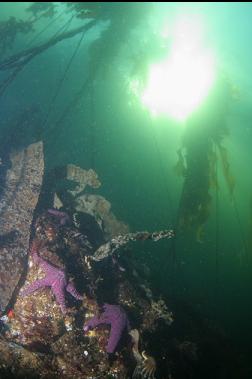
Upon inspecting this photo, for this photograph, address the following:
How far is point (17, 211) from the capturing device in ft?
14.9

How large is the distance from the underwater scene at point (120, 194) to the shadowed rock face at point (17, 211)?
0.07ft

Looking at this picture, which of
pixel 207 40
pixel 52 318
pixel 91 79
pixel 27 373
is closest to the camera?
pixel 27 373

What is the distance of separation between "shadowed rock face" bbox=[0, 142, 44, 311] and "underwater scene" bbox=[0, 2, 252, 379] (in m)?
0.02

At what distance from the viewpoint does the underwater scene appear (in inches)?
152

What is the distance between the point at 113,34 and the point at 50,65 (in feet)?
10.7

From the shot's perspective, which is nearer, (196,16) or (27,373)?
(27,373)

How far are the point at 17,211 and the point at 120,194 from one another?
239 inches

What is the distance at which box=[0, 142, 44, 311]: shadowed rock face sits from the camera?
405cm

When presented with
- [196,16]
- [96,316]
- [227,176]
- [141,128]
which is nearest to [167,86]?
[141,128]

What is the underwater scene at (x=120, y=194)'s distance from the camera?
12.6 ft

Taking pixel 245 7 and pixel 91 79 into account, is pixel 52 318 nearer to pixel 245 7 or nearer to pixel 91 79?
pixel 91 79

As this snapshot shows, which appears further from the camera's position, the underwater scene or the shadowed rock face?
→ the shadowed rock face

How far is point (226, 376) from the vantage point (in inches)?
174

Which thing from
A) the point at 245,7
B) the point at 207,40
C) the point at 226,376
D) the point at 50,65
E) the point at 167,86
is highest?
the point at 50,65
